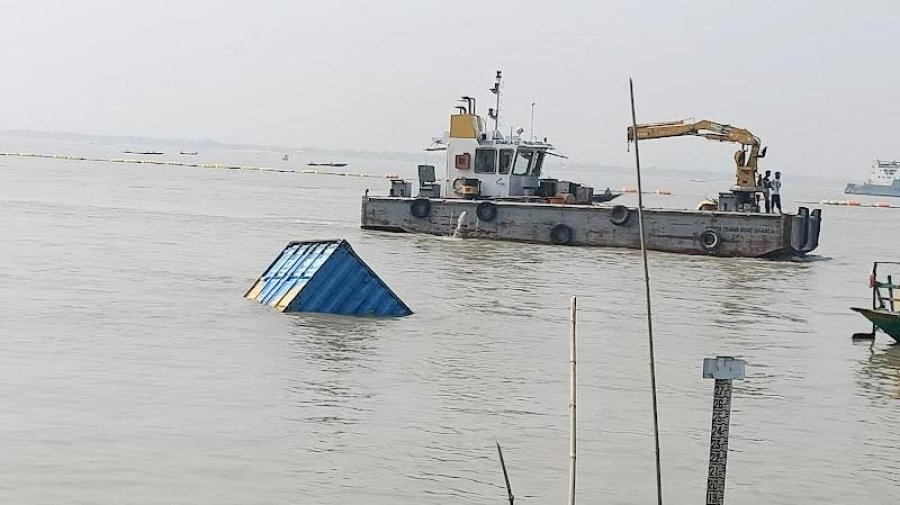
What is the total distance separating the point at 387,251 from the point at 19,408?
2038 centimetres

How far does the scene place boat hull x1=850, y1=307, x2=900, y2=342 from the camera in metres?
18.1

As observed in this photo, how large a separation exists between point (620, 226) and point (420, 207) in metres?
5.81

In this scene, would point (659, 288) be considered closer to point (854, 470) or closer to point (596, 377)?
point (596, 377)

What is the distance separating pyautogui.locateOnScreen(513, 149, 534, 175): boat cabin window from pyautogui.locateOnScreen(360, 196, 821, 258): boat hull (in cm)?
131

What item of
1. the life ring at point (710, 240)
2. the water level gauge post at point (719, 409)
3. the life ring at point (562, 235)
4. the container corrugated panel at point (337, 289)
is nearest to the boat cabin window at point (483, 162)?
the life ring at point (562, 235)

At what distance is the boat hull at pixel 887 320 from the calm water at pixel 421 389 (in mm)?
348

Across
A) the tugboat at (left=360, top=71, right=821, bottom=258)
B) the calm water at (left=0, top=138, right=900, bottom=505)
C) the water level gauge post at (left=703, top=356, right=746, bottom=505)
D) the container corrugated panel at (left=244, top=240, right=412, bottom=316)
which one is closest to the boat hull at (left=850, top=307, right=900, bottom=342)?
the calm water at (left=0, top=138, right=900, bottom=505)

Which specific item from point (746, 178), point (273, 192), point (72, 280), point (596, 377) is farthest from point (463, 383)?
point (273, 192)

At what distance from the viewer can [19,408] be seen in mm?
12406

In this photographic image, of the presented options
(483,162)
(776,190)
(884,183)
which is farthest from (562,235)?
(884,183)

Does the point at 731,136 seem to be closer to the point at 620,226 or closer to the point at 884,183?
the point at 620,226

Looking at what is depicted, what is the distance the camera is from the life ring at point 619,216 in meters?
33.9

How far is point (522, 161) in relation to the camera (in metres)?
36.7

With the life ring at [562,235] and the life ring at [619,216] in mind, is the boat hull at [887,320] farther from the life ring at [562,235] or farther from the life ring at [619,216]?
the life ring at [562,235]
